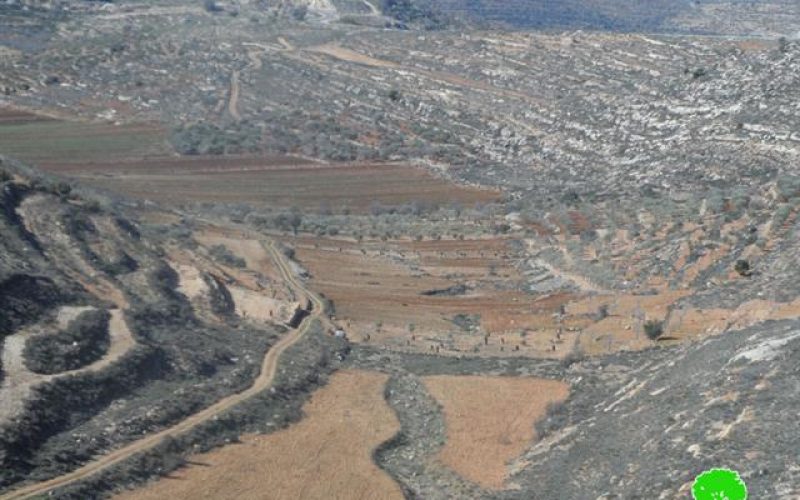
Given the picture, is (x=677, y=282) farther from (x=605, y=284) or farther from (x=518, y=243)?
(x=518, y=243)

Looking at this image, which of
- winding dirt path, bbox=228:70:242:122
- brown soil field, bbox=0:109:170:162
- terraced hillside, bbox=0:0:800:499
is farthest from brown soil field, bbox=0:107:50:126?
winding dirt path, bbox=228:70:242:122

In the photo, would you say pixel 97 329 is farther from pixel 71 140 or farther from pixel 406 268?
pixel 71 140

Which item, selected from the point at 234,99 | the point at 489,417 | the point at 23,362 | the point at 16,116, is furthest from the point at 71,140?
the point at 489,417

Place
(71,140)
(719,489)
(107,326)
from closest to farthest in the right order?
(719,489), (107,326), (71,140)

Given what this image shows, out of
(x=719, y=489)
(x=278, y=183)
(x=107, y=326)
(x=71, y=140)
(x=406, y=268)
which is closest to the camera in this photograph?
(x=719, y=489)

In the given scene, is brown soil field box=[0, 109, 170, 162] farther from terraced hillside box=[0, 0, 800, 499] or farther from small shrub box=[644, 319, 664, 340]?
small shrub box=[644, 319, 664, 340]

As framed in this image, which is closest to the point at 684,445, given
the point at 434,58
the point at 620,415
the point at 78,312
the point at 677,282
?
the point at 620,415
